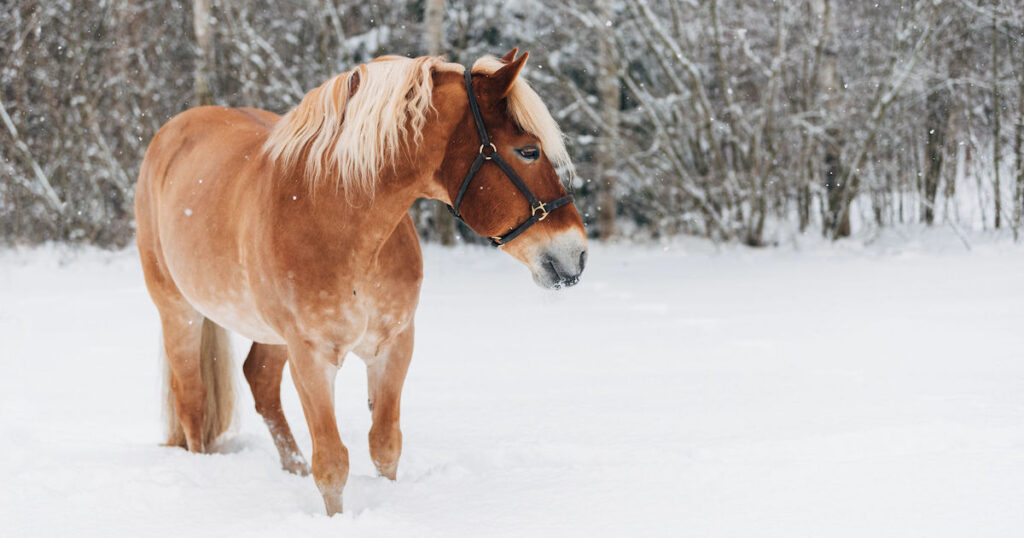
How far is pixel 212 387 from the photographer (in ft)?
11.6

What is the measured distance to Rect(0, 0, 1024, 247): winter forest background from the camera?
988 centimetres

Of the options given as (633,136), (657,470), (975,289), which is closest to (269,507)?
(657,470)

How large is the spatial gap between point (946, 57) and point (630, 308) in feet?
20.9

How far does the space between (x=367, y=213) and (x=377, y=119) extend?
→ 30 centimetres

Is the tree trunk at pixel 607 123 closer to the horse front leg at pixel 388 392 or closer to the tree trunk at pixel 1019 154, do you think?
the tree trunk at pixel 1019 154

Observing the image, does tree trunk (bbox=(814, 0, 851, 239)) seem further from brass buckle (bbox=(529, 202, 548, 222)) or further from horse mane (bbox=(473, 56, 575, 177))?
brass buckle (bbox=(529, 202, 548, 222))

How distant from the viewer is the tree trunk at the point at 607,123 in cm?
1051

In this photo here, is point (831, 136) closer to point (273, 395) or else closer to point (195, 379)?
point (273, 395)

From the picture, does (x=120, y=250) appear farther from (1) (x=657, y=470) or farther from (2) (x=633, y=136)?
(1) (x=657, y=470)

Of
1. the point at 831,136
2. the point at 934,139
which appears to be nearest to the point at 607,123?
the point at 831,136

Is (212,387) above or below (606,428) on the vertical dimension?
above

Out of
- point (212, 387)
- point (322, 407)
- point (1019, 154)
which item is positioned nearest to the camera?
point (322, 407)

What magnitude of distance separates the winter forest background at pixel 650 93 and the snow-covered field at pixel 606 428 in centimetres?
330

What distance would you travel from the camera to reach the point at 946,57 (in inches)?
400
